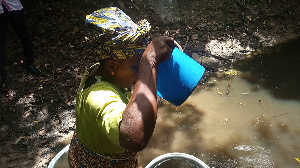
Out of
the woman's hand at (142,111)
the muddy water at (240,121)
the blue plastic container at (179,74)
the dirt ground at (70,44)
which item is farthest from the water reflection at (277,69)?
the woman's hand at (142,111)

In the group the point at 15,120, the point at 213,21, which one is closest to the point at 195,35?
the point at 213,21

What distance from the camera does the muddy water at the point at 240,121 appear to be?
3.51 meters

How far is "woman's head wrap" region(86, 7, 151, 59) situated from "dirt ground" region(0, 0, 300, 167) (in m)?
1.96

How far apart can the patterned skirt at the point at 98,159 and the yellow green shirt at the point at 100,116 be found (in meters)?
0.05

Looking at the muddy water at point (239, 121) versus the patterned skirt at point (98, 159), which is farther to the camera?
the muddy water at point (239, 121)

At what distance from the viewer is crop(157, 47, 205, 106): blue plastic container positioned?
1684 mm

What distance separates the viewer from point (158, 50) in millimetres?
1410

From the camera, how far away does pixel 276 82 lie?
15.3 ft

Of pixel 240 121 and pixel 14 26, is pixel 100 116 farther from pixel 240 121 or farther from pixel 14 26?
pixel 14 26

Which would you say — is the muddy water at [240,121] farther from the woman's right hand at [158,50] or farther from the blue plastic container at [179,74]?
the woman's right hand at [158,50]

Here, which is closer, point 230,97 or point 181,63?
point 181,63

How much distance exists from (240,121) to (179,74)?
8.38 feet

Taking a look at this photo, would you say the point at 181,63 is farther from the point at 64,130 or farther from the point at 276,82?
the point at 276,82

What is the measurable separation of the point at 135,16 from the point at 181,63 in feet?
15.4
